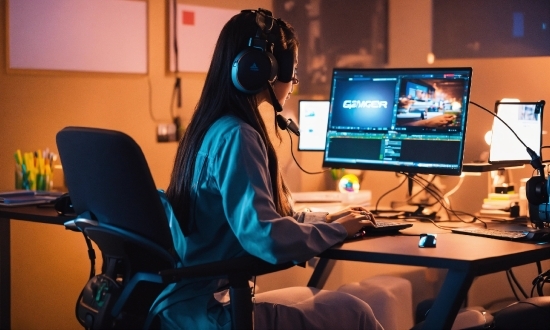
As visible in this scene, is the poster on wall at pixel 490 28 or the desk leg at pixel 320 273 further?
the poster on wall at pixel 490 28

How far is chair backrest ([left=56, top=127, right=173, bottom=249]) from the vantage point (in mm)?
1691

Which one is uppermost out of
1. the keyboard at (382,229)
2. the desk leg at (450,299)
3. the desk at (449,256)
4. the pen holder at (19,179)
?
the pen holder at (19,179)

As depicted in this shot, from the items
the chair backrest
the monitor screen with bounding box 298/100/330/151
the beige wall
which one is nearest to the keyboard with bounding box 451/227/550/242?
the chair backrest

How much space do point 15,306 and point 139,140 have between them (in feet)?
2.97

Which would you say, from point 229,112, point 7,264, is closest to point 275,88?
point 229,112

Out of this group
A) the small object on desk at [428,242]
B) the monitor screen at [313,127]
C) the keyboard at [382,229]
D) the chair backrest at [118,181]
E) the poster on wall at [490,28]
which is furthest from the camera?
the poster on wall at [490,28]

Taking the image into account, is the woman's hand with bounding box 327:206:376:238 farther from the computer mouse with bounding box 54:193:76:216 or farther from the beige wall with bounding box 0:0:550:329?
the beige wall with bounding box 0:0:550:329

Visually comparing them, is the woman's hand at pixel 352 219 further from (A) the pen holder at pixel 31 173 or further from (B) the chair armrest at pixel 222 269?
(A) the pen holder at pixel 31 173

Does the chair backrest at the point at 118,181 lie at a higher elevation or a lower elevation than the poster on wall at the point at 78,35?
lower

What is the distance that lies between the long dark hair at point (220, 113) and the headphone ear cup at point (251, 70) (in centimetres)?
3

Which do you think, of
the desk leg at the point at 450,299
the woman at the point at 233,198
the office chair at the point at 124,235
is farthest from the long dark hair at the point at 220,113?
the desk leg at the point at 450,299

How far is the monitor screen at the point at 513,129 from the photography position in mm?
2861

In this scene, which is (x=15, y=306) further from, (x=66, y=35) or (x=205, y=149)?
(x=205, y=149)

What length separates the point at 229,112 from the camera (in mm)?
1966
